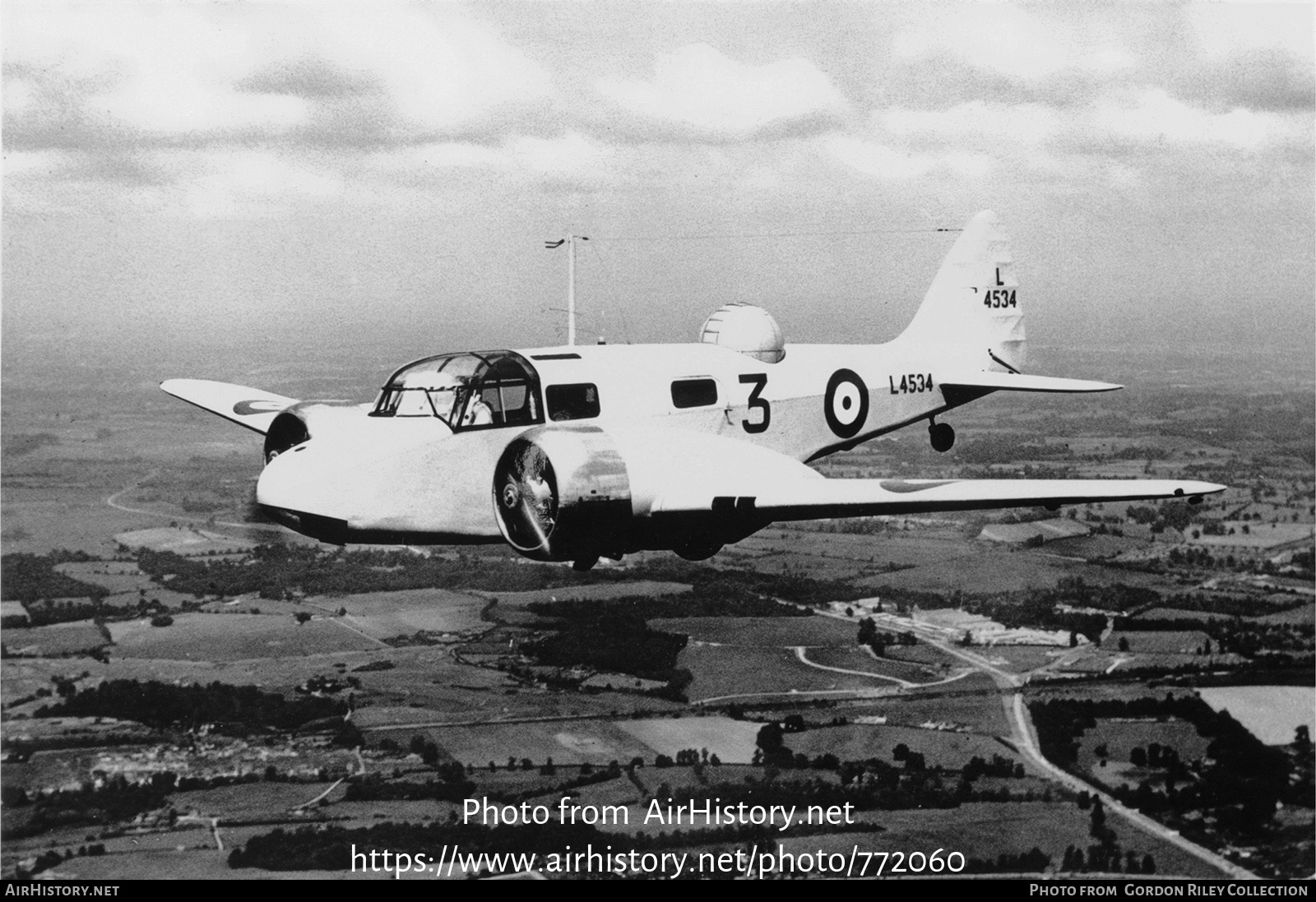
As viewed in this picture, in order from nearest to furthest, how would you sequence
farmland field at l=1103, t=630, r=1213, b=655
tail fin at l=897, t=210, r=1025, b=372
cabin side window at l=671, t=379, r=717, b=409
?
cabin side window at l=671, t=379, r=717, b=409, farmland field at l=1103, t=630, r=1213, b=655, tail fin at l=897, t=210, r=1025, b=372

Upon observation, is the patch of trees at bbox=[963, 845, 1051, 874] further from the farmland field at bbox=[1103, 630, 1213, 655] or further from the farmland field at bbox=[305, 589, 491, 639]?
the farmland field at bbox=[305, 589, 491, 639]

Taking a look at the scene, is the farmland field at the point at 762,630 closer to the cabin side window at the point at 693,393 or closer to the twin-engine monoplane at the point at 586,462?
the twin-engine monoplane at the point at 586,462

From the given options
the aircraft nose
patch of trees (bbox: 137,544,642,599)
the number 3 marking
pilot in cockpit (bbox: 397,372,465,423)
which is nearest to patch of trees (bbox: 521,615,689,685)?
patch of trees (bbox: 137,544,642,599)

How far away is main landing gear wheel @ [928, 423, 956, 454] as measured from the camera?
18781mm

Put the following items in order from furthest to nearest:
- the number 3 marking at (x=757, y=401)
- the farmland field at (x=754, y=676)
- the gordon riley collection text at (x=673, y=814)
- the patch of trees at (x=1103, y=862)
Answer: the farmland field at (x=754, y=676), the number 3 marking at (x=757, y=401), the patch of trees at (x=1103, y=862), the gordon riley collection text at (x=673, y=814)

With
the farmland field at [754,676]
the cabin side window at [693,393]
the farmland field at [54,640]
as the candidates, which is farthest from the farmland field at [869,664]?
the farmland field at [54,640]

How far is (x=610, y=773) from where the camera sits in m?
14.3

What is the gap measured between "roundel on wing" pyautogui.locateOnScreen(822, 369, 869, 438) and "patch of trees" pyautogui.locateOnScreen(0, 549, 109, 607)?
13.2m

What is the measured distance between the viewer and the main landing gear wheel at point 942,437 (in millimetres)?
18781

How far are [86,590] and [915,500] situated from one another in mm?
15550

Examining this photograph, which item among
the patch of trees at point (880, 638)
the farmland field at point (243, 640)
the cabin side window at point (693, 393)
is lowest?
the patch of trees at point (880, 638)

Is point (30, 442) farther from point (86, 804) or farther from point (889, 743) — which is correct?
point (889, 743)

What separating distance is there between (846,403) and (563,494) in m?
7.01

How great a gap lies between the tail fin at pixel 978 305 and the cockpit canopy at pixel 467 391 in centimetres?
841
